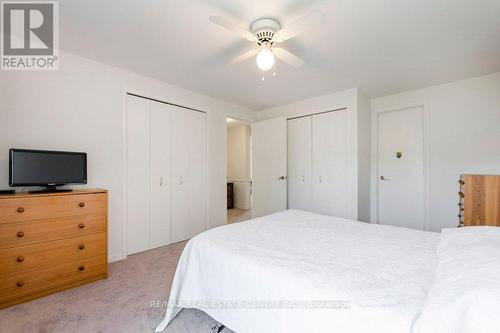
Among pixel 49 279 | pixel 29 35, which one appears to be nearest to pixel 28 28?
pixel 29 35

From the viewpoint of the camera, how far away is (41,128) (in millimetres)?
2248

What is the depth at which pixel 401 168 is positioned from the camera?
11.7 ft

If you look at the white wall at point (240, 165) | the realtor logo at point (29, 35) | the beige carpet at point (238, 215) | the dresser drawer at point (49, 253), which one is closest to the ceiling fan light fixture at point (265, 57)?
the realtor logo at point (29, 35)

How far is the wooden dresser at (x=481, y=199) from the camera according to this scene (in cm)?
241

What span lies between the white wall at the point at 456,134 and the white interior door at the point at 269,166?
2030 mm

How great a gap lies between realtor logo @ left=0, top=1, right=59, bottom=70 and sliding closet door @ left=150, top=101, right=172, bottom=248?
1116 millimetres

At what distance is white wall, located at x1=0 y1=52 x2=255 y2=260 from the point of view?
2115 millimetres

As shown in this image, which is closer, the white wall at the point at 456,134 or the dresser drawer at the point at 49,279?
the dresser drawer at the point at 49,279

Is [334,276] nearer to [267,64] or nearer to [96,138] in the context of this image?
[267,64]

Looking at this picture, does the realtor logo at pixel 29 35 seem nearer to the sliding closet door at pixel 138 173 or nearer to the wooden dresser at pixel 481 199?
the sliding closet door at pixel 138 173

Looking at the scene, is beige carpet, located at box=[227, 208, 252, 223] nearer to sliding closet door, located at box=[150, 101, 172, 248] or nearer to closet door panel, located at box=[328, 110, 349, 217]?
sliding closet door, located at box=[150, 101, 172, 248]

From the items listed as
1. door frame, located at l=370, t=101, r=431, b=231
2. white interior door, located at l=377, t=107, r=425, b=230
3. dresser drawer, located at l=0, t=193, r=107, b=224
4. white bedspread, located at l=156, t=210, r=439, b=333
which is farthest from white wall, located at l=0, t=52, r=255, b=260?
white interior door, located at l=377, t=107, r=425, b=230

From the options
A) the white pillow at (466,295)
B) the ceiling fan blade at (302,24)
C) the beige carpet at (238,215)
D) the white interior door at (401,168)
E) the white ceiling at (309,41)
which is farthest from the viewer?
the beige carpet at (238,215)

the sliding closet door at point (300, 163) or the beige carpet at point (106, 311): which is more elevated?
the sliding closet door at point (300, 163)
